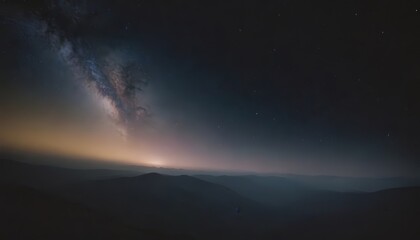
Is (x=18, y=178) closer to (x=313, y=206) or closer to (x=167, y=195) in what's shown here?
(x=167, y=195)

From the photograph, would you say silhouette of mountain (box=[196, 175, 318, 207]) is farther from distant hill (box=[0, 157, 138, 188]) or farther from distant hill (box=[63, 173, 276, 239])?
distant hill (box=[0, 157, 138, 188])

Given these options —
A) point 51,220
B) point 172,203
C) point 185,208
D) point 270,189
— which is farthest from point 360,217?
point 51,220

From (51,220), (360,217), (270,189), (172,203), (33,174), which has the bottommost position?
(360,217)

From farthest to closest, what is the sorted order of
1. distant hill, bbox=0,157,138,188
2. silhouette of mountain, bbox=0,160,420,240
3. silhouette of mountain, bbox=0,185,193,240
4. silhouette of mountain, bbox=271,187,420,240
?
silhouette of mountain, bbox=271,187,420,240 → distant hill, bbox=0,157,138,188 → silhouette of mountain, bbox=0,160,420,240 → silhouette of mountain, bbox=0,185,193,240

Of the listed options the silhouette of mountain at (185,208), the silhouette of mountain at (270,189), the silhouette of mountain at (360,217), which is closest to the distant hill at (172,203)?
the silhouette of mountain at (185,208)

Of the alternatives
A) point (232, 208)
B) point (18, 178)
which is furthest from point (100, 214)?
point (232, 208)

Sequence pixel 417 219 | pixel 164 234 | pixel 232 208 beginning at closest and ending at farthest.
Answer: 1. pixel 164 234
2. pixel 417 219
3. pixel 232 208

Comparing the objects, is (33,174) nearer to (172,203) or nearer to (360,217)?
(172,203)

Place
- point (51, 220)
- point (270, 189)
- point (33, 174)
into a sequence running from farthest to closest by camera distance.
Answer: point (270, 189)
point (33, 174)
point (51, 220)

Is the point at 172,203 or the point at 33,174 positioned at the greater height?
the point at 33,174

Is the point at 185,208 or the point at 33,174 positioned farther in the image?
the point at 185,208

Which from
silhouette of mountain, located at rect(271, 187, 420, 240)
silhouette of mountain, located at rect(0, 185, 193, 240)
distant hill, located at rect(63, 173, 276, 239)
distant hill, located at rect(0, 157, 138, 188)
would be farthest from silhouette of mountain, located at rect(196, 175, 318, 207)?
silhouette of mountain, located at rect(0, 185, 193, 240)
